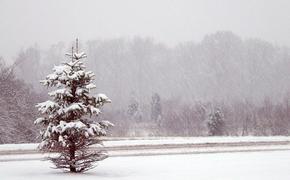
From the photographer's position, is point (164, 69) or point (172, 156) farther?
point (164, 69)

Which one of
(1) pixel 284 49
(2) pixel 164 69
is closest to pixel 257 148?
(2) pixel 164 69

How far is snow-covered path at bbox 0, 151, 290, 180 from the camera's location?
606 inches

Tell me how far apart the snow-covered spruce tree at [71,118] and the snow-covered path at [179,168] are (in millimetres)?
714

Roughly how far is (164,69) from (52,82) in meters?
89.2

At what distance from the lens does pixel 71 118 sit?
15789 mm

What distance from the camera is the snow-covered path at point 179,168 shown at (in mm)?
15383

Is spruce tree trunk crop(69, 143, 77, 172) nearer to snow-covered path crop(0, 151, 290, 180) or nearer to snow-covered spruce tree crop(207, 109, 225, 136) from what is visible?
snow-covered path crop(0, 151, 290, 180)

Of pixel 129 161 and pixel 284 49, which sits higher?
pixel 284 49

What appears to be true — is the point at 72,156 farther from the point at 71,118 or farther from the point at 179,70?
the point at 179,70

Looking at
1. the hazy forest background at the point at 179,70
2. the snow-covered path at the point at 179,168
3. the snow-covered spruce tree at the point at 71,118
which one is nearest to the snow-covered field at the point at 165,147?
the snow-covered path at the point at 179,168

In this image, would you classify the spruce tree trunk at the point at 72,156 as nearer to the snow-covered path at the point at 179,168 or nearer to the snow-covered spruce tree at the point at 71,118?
the snow-covered spruce tree at the point at 71,118

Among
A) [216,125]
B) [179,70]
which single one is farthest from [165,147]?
[179,70]

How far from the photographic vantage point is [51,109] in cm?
1558

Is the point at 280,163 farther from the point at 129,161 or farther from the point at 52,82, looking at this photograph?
the point at 52,82
